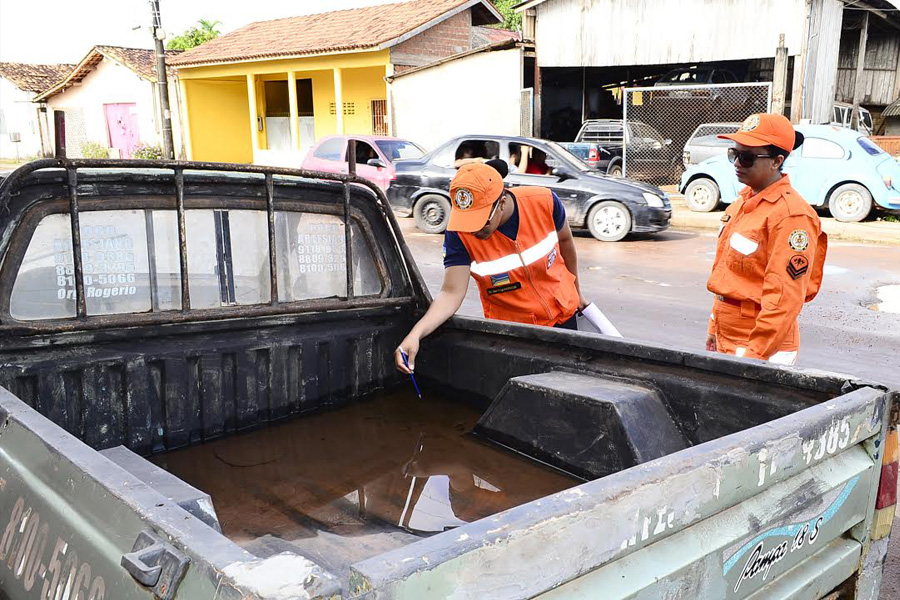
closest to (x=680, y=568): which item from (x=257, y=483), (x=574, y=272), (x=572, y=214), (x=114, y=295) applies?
(x=257, y=483)

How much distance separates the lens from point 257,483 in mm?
2727

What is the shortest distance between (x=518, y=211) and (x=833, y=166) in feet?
A: 36.5

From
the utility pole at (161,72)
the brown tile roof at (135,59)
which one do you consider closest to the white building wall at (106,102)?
the brown tile roof at (135,59)

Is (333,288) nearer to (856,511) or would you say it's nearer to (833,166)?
(856,511)

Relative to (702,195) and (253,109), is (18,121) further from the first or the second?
(702,195)

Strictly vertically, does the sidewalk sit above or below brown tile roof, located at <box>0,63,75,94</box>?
below

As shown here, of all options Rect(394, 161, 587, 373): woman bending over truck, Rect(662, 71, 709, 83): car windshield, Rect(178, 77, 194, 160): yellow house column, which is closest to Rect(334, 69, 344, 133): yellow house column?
Rect(178, 77, 194, 160): yellow house column

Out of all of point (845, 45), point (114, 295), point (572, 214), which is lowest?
point (572, 214)

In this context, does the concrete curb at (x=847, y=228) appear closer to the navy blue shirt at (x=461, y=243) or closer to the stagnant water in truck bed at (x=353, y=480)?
the navy blue shirt at (x=461, y=243)

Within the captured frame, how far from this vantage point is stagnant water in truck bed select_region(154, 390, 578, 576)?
243 cm

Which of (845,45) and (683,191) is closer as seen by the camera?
(683,191)

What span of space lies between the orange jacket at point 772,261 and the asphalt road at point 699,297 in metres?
1.28

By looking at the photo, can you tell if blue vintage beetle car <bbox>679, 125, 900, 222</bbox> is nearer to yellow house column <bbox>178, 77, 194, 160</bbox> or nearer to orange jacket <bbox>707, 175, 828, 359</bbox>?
orange jacket <bbox>707, 175, 828, 359</bbox>

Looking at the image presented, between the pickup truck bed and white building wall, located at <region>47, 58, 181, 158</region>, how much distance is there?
90.9 ft
